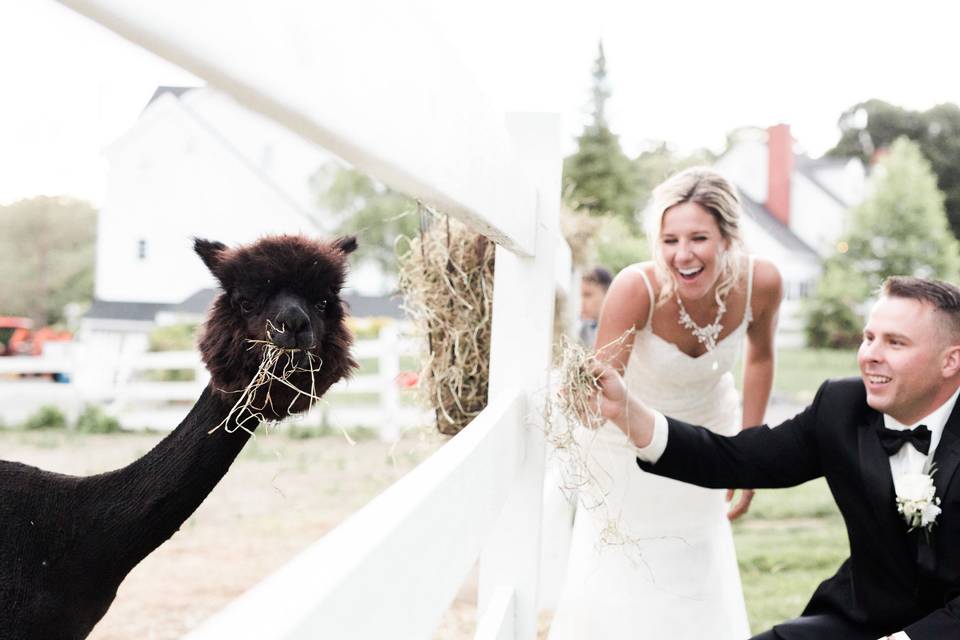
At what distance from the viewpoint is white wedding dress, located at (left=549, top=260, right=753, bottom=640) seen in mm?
3014

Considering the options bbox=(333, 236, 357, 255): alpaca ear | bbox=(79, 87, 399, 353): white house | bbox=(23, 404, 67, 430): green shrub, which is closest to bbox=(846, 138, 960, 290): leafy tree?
bbox=(79, 87, 399, 353): white house

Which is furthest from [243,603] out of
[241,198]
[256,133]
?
[256,133]

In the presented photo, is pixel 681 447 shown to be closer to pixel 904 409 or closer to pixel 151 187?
pixel 904 409

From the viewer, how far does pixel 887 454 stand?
2.31 m

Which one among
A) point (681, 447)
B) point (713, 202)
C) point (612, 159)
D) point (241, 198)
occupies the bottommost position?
point (681, 447)

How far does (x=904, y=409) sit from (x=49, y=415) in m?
11.3

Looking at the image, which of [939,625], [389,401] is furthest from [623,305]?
[389,401]

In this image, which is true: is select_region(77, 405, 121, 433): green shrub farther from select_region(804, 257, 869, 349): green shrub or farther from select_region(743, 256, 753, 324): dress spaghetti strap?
select_region(804, 257, 869, 349): green shrub

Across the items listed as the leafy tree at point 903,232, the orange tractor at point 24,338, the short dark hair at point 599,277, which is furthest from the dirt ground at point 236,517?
the leafy tree at point 903,232

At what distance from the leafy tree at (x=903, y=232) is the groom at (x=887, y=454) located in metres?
34.8

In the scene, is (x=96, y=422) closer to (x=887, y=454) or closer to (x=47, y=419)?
(x=47, y=419)

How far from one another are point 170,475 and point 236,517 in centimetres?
633

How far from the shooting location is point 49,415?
37.3 ft

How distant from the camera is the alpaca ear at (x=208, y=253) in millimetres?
1237
